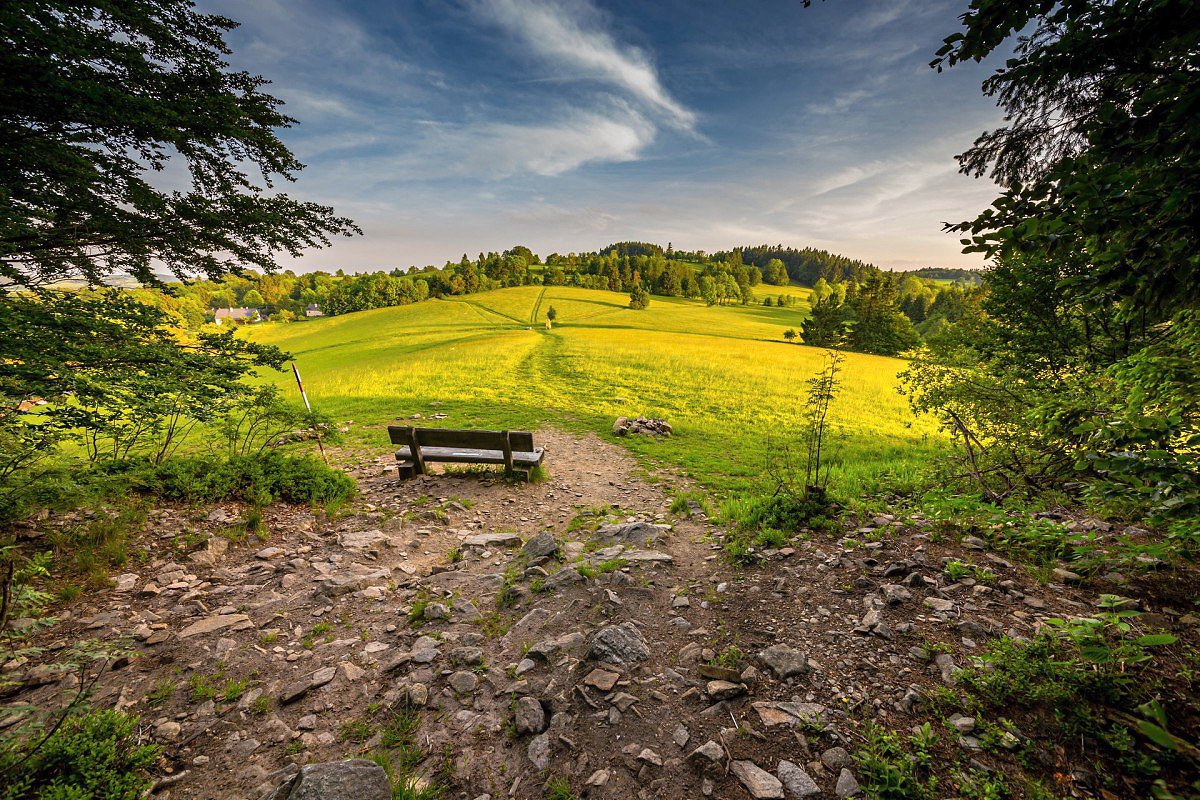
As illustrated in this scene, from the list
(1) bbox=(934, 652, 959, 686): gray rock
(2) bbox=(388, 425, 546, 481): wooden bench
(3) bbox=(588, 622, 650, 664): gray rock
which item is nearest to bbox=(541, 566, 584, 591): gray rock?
(3) bbox=(588, 622, 650, 664): gray rock

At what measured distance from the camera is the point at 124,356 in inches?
245

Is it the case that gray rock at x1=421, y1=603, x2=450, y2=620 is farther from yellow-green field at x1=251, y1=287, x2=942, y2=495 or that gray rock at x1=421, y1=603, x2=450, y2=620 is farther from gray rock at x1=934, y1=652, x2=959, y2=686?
yellow-green field at x1=251, y1=287, x2=942, y2=495

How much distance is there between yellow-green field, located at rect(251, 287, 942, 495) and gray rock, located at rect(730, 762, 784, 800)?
644 cm

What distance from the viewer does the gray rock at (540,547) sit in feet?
22.0

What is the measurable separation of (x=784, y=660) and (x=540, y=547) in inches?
155

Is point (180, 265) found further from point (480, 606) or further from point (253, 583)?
point (480, 606)

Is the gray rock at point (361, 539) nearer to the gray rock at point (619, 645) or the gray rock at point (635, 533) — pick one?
the gray rock at point (635, 533)

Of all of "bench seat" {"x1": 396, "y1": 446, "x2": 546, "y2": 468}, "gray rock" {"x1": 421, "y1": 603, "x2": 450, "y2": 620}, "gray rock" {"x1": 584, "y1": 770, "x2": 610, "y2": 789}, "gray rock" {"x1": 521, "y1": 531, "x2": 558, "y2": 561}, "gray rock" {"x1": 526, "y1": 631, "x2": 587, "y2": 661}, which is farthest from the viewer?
"bench seat" {"x1": 396, "y1": 446, "x2": 546, "y2": 468}

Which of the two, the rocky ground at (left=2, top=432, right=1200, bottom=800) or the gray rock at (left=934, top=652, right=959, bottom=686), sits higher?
the gray rock at (left=934, top=652, right=959, bottom=686)

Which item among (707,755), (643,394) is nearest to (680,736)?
Result: (707,755)

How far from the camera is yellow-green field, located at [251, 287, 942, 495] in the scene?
1351 centimetres

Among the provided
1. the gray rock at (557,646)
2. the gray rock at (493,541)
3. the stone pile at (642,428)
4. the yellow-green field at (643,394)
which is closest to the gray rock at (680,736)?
the gray rock at (557,646)

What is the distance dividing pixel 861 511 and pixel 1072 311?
5736 millimetres

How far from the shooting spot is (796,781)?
3.04 m
